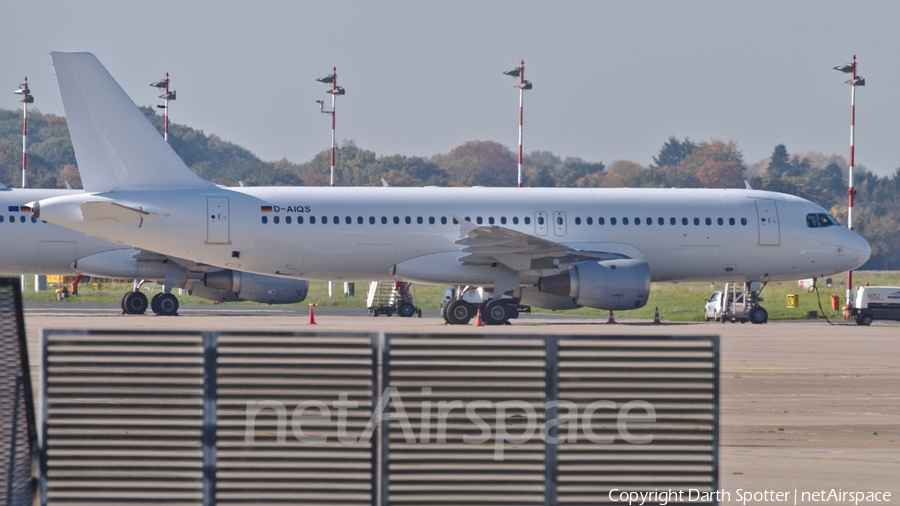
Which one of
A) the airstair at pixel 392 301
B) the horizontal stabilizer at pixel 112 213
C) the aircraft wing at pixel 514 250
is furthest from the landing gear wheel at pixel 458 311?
the horizontal stabilizer at pixel 112 213

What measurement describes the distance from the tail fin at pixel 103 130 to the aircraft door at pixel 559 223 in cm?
1015

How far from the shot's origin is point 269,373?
23.6 ft

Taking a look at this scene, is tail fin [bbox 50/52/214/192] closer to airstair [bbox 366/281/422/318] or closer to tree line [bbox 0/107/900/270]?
airstair [bbox 366/281/422/318]

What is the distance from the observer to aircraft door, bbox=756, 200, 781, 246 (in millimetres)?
33188

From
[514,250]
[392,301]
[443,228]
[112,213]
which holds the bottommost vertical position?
[392,301]

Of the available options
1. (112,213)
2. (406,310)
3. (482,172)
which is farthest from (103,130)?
(482,172)

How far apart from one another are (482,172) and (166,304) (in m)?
98.9

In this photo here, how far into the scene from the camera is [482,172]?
441 ft

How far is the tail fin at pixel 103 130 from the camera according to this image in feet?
99.6

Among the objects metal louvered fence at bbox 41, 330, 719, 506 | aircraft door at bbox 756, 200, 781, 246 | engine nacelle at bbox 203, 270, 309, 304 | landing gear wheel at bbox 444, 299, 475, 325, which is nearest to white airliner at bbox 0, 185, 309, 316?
engine nacelle at bbox 203, 270, 309, 304

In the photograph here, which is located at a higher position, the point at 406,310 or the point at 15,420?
the point at 15,420

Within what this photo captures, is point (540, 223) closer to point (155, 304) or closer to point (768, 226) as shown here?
point (768, 226)

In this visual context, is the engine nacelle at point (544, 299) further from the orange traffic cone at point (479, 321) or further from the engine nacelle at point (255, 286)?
the engine nacelle at point (255, 286)

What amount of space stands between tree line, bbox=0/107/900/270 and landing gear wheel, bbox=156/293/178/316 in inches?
3140
